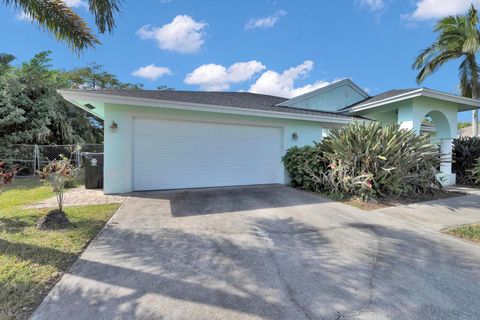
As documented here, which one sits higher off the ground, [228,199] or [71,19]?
[71,19]

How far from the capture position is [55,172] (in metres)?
4.39

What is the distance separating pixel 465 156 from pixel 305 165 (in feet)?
26.0

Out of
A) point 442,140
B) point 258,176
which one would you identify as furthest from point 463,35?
point 258,176

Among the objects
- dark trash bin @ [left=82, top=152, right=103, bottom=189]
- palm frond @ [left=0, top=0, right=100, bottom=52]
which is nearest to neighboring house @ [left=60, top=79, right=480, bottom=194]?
palm frond @ [left=0, top=0, right=100, bottom=52]

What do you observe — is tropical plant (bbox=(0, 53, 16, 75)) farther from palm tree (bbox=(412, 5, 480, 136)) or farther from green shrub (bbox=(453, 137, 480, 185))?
palm tree (bbox=(412, 5, 480, 136))

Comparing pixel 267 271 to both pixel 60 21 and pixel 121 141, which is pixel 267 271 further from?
pixel 60 21

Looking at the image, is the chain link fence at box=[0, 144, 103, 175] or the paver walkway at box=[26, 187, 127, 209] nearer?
the paver walkway at box=[26, 187, 127, 209]

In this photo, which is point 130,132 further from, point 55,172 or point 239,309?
point 239,309

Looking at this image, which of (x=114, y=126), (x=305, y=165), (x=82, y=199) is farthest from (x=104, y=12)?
(x=305, y=165)

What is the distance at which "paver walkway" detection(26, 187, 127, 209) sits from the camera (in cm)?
564

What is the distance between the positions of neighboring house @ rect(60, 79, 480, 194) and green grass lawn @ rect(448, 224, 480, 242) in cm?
487

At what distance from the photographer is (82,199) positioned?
630cm

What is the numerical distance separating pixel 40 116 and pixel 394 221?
16143mm

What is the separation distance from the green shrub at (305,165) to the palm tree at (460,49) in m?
11.2
